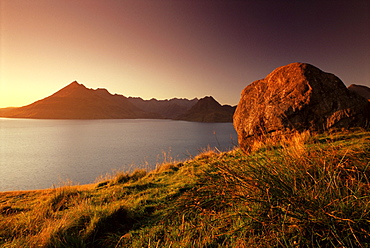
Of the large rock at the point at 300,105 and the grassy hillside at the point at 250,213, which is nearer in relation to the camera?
the grassy hillside at the point at 250,213

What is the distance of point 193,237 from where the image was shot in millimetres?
2107

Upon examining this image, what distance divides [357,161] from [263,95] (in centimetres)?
791

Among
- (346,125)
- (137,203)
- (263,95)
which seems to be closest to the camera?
(137,203)

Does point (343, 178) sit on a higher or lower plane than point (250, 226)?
higher

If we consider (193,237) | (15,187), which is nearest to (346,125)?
(193,237)

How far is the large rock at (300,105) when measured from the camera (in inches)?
303

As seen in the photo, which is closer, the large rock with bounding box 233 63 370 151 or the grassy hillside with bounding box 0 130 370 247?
the grassy hillside with bounding box 0 130 370 247

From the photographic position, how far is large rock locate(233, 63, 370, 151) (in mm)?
7703

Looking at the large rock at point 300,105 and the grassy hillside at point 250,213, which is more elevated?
the large rock at point 300,105

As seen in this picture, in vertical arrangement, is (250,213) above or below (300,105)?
below

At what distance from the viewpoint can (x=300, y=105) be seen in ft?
26.7

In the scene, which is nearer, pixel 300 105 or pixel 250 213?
pixel 250 213

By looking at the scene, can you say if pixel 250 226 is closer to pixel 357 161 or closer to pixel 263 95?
pixel 357 161

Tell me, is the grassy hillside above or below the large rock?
below
